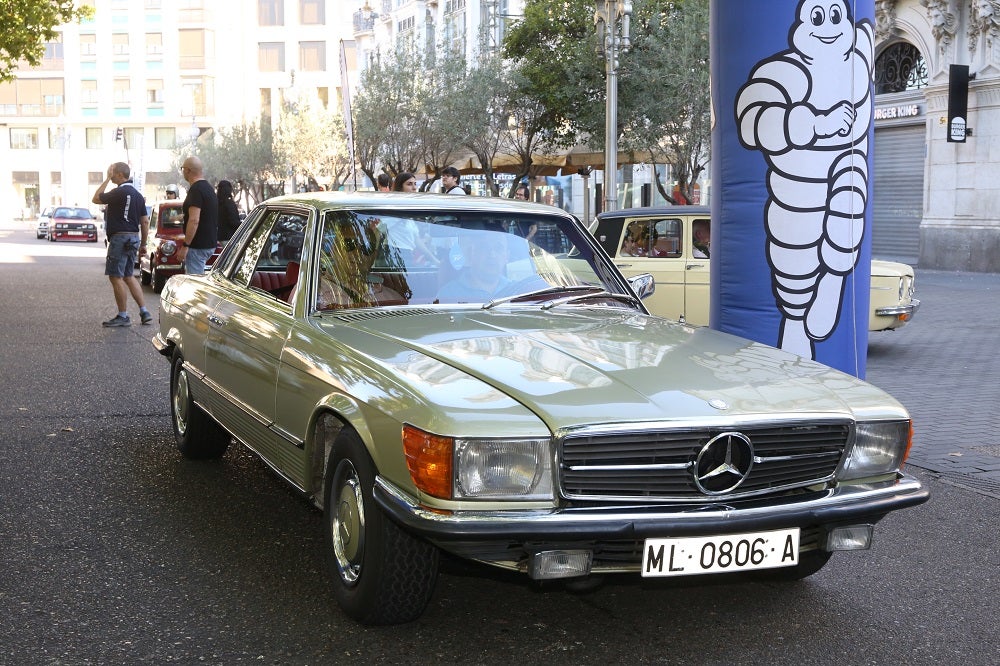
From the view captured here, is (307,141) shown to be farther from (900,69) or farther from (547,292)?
(547,292)

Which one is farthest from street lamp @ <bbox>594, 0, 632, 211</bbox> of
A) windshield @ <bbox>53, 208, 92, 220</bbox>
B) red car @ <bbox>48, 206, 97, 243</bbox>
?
windshield @ <bbox>53, 208, 92, 220</bbox>

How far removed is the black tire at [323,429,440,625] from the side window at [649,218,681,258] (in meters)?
8.10

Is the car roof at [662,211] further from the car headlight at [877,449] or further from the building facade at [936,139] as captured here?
the building facade at [936,139]

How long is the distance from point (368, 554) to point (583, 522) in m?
0.73

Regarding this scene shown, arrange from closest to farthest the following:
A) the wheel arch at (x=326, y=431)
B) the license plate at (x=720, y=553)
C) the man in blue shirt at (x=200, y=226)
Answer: the license plate at (x=720, y=553) < the wheel arch at (x=326, y=431) < the man in blue shirt at (x=200, y=226)

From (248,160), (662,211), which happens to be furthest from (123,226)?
(248,160)

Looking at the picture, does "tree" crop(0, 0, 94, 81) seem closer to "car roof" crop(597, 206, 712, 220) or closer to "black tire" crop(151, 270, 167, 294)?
"black tire" crop(151, 270, 167, 294)

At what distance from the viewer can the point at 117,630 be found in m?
3.93

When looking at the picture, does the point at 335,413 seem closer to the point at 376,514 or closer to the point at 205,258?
the point at 376,514

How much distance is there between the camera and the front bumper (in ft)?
11.3

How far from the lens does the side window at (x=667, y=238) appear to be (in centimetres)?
1172

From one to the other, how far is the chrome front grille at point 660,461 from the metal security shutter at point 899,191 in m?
23.8

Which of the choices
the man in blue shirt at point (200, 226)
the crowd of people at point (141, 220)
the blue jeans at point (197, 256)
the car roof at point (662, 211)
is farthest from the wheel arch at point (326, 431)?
the blue jeans at point (197, 256)

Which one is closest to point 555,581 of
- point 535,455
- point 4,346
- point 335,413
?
point 535,455
